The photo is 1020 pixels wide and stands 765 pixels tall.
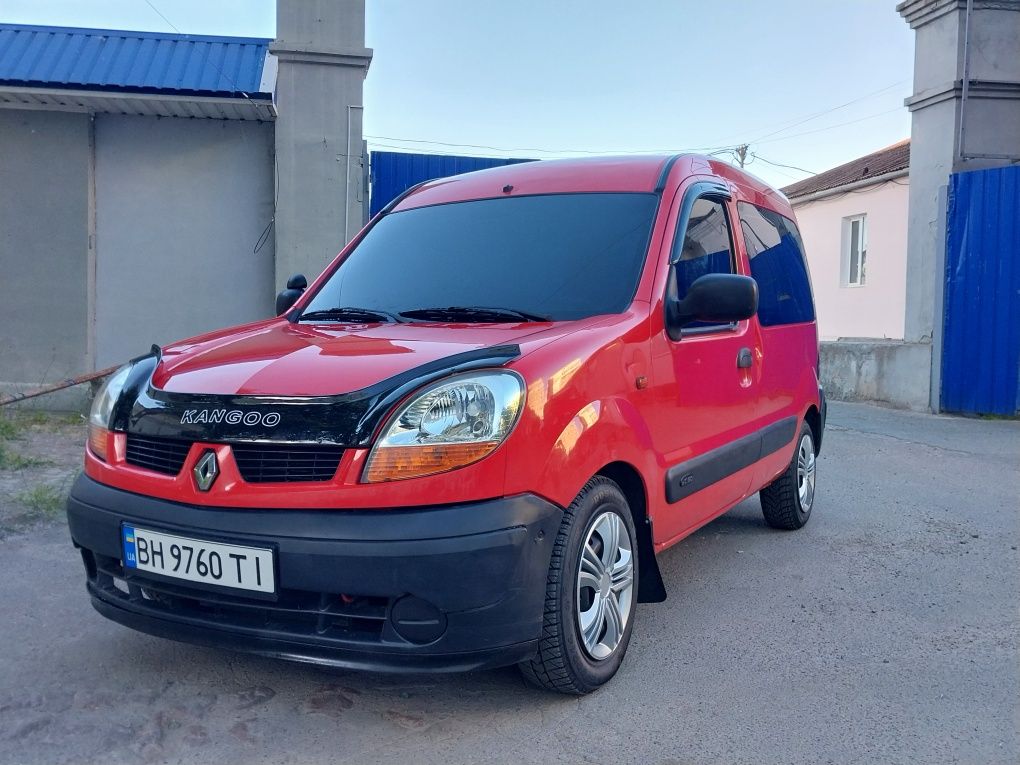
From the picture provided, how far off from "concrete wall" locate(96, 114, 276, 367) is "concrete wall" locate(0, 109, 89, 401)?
19 cm

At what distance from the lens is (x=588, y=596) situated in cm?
302

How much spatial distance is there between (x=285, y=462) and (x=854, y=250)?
20.6 meters

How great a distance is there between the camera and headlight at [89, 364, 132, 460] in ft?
10.2

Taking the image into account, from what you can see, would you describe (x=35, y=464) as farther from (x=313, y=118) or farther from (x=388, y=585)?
(x=388, y=585)

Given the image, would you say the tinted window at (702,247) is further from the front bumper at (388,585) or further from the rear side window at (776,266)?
the front bumper at (388,585)

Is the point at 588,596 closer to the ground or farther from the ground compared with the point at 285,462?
closer to the ground

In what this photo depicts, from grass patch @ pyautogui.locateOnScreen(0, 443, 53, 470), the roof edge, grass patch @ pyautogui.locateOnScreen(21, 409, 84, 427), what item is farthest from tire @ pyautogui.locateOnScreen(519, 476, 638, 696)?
the roof edge

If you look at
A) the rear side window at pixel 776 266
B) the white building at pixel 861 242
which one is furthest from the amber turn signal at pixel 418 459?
the white building at pixel 861 242

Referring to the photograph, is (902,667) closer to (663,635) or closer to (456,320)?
(663,635)

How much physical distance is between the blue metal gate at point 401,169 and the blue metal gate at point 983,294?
198 inches

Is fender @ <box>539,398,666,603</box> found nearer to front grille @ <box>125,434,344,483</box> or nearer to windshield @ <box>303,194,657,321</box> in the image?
windshield @ <box>303,194,657,321</box>

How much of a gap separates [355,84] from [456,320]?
6.02m

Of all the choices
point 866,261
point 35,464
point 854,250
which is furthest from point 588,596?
point 854,250

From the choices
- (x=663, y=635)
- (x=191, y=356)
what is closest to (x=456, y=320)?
(x=191, y=356)
